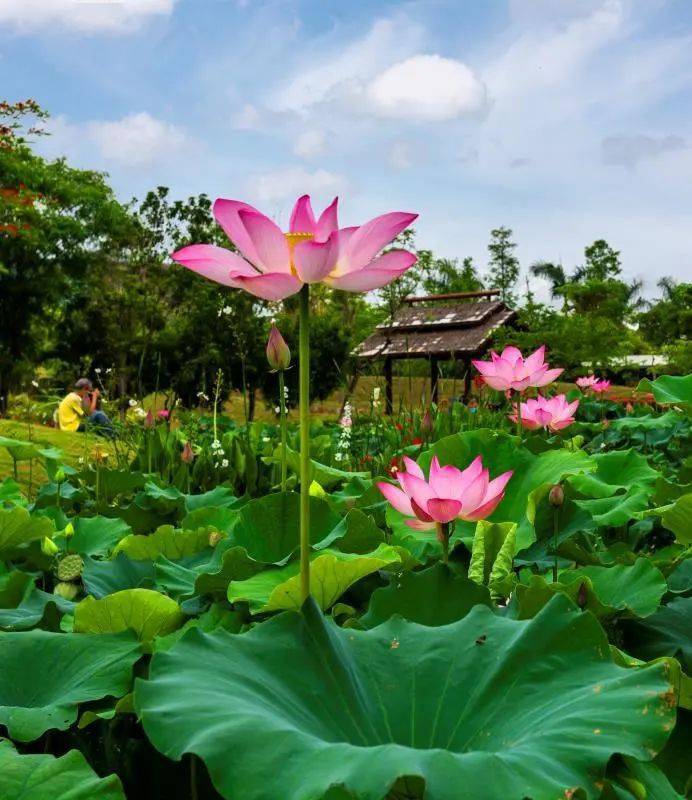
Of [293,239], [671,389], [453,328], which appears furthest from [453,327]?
[293,239]

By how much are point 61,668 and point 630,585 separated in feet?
2.31

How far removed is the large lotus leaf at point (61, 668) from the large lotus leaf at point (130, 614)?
5 centimetres

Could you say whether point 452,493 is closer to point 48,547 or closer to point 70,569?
point 70,569

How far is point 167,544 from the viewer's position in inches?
53.2

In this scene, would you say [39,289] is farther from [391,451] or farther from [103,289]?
[391,451]

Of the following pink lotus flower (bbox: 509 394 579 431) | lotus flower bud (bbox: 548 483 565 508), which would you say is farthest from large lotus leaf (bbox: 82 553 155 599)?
pink lotus flower (bbox: 509 394 579 431)

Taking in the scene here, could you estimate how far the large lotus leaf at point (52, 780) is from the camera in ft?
2.07

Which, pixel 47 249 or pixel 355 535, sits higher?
pixel 47 249

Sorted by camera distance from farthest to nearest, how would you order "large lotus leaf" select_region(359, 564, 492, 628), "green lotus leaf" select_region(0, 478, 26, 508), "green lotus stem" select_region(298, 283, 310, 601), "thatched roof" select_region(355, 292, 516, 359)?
"thatched roof" select_region(355, 292, 516, 359)
"green lotus leaf" select_region(0, 478, 26, 508)
"large lotus leaf" select_region(359, 564, 492, 628)
"green lotus stem" select_region(298, 283, 310, 601)

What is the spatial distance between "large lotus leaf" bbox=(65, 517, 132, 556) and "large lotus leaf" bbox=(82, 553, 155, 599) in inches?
11.5

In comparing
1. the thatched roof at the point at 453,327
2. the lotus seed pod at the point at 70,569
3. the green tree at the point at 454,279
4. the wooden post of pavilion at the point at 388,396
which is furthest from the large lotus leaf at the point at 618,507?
the green tree at the point at 454,279

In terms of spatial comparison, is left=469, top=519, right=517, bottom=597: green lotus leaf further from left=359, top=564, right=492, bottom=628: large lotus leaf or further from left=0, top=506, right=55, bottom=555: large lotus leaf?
left=0, top=506, right=55, bottom=555: large lotus leaf

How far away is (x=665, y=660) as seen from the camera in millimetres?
716

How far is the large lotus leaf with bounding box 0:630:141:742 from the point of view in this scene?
84 centimetres
